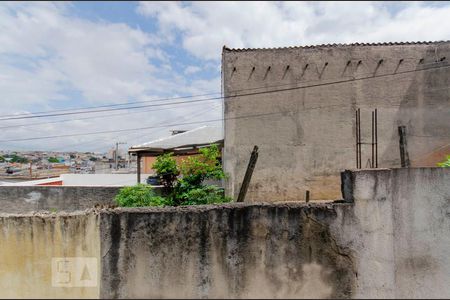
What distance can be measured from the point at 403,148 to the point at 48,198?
9307 millimetres

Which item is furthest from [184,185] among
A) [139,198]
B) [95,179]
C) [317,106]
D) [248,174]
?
[95,179]

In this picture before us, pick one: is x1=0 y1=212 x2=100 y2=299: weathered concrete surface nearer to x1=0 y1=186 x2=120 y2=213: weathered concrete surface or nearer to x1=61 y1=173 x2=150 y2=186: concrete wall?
x1=0 y1=186 x2=120 y2=213: weathered concrete surface

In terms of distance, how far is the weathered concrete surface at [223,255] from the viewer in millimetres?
4113

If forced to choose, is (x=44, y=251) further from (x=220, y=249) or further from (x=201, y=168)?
(x=201, y=168)

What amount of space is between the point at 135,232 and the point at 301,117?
18.8 feet

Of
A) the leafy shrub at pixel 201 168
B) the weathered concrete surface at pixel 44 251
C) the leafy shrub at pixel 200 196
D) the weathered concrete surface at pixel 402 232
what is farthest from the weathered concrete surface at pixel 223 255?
the leafy shrub at pixel 201 168

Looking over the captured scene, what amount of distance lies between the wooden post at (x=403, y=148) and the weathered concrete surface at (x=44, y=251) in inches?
289

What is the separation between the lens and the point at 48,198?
8.09 metres

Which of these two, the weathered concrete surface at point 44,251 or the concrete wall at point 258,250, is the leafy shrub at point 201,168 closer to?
the concrete wall at point 258,250

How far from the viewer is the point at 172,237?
4.16 m

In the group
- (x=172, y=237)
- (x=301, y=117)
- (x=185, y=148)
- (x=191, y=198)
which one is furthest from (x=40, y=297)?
(x=301, y=117)

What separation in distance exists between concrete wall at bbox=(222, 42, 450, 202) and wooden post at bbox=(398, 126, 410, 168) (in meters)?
0.22

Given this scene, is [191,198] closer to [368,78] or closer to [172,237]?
[172,237]

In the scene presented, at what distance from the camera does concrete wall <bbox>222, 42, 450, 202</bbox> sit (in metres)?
8.35
